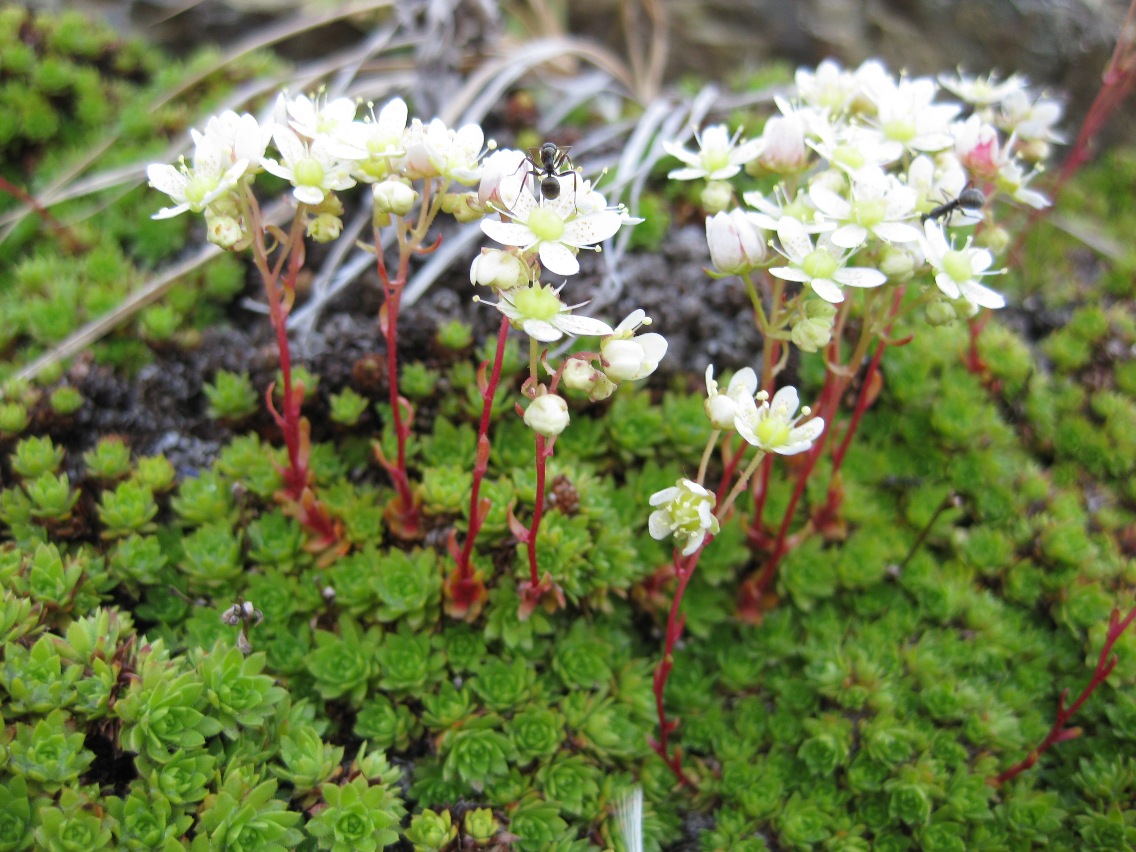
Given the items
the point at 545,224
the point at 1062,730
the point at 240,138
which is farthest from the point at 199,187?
the point at 1062,730

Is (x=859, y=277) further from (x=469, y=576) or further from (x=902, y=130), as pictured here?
(x=469, y=576)

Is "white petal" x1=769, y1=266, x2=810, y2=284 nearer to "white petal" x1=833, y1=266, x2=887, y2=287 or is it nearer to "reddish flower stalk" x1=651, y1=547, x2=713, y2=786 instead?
"white petal" x1=833, y1=266, x2=887, y2=287

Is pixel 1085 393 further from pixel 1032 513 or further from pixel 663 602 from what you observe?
pixel 663 602

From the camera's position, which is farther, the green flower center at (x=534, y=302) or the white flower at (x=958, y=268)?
the white flower at (x=958, y=268)

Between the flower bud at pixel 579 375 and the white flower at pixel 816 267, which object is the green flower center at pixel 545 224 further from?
the white flower at pixel 816 267

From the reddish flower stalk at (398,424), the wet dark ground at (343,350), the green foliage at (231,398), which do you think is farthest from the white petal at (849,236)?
the green foliage at (231,398)
